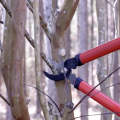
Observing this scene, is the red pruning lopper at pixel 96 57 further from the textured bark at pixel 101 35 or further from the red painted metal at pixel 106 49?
the textured bark at pixel 101 35

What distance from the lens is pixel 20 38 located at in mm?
856

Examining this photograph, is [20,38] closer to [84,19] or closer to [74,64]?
[74,64]

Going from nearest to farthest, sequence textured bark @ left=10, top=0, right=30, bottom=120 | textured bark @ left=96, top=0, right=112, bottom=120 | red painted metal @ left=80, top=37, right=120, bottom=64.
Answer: textured bark @ left=10, top=0, right=30, bottom=120, red painted metal @ left=80, top=37, right=120, bottom=64, textured bark @ left=96, top=0, right=112, bottom=120

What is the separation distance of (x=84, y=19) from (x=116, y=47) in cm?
606

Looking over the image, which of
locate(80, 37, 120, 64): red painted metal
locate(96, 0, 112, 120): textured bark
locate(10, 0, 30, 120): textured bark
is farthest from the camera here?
locate(96, 0, 112, 120): textured bark

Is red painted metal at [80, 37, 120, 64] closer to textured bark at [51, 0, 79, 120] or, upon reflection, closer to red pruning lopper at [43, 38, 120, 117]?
red pruning lopper at [43, 38, 120, 117]

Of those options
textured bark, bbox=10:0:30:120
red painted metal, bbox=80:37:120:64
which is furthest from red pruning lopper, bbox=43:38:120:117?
textured bark, bbox=10:0:30:120

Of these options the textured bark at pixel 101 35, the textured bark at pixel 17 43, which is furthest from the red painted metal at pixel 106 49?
the textured bark at pixel 101 35

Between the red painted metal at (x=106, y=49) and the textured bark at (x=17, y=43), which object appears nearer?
the textured bark at (x=17, y=43)

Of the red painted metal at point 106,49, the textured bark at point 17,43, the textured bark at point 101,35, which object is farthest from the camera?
the textured bark at point 101,35

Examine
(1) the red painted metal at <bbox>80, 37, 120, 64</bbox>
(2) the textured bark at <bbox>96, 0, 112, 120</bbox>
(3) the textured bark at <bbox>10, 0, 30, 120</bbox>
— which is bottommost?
(3) the textured bark at <bbox>10, 0, 30, 120</bbox>

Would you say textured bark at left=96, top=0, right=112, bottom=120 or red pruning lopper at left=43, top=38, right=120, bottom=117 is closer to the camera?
red pruning lopper at left=43, top=38, right=120, bottom=117

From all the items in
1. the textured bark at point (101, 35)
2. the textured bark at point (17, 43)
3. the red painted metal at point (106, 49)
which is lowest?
the textured bark at point (17, 43)

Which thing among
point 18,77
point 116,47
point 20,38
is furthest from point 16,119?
point 116,47
